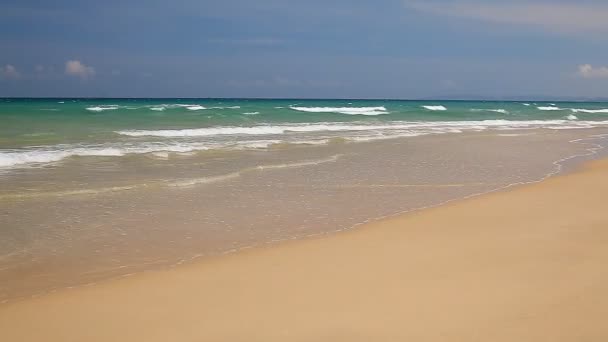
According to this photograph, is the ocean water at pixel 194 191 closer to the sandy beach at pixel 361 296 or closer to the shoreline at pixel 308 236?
the shoreline at pixel 308 236

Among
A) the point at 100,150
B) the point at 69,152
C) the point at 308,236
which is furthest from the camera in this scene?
the point at 100,150

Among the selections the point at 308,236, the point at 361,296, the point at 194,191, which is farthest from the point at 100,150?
the point at 361,296

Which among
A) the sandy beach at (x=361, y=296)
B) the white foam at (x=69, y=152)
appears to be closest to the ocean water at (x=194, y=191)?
the white foam at (x=69, y=152)

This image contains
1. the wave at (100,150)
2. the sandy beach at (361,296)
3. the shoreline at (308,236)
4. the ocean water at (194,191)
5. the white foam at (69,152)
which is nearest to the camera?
the sandy beach at (361,296)

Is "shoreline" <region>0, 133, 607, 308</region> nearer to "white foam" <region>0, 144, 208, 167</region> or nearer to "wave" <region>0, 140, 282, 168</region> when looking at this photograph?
"wave" <region>0, 140, 282, 168</region>

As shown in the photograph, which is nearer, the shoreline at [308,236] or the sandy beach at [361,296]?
the sandy beach at [361,296]

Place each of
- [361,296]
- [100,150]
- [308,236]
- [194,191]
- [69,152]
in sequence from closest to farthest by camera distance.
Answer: [361,296], [308,236], [194,191], [69,152], [100,150]

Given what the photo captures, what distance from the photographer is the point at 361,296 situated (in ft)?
14.0

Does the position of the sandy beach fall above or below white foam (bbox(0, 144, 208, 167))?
below

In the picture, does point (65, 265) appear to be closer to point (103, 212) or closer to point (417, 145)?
point (103, 212)

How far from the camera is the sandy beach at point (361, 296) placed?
3.66m

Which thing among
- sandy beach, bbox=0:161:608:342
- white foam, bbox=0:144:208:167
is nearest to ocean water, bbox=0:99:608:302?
white foam, bbox=0:144:208:167

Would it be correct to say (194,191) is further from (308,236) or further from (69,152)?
(69,152)

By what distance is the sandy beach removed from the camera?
144 inches
